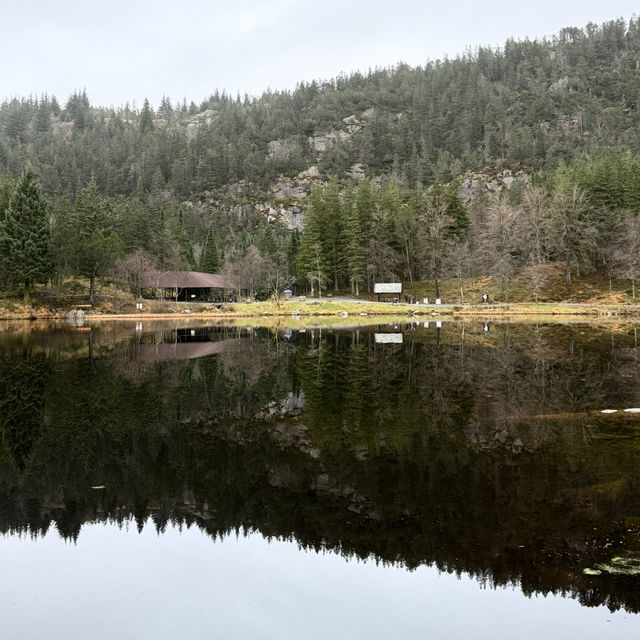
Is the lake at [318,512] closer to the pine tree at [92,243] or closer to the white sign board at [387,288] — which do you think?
the pine tree at [92,243]

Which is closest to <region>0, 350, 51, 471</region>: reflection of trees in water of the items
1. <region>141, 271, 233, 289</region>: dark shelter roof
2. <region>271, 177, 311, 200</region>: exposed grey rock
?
<region>141, 271, 233, 289</region>: dark shelter roof

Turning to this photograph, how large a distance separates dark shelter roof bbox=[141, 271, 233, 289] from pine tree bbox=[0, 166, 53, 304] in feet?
58.7

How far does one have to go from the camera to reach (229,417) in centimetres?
1495

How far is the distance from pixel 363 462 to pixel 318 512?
2.37 metres

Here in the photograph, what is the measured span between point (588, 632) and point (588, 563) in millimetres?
1254

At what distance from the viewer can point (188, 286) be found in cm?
9212

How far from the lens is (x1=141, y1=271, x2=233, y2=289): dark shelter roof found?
3511 inches

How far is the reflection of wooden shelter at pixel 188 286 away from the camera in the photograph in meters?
90.3

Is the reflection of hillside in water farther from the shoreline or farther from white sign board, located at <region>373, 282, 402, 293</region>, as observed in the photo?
white sign board, located at <region>373, 282, 402, 293</region>

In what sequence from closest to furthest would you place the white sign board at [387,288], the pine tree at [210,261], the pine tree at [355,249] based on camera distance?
the white sign board at [387,288] < the pine tree at [355,249] < the pine tree at [210,261]

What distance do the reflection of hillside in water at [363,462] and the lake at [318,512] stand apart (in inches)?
1.9

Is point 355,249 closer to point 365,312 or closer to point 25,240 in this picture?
point 365,312

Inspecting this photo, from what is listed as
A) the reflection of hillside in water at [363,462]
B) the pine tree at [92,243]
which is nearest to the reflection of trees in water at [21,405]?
the reflection of hillside in water at [363,462]

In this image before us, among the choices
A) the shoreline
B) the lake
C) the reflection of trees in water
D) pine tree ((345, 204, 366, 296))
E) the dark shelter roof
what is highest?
pine tree ((345, 204, 366, 296))
